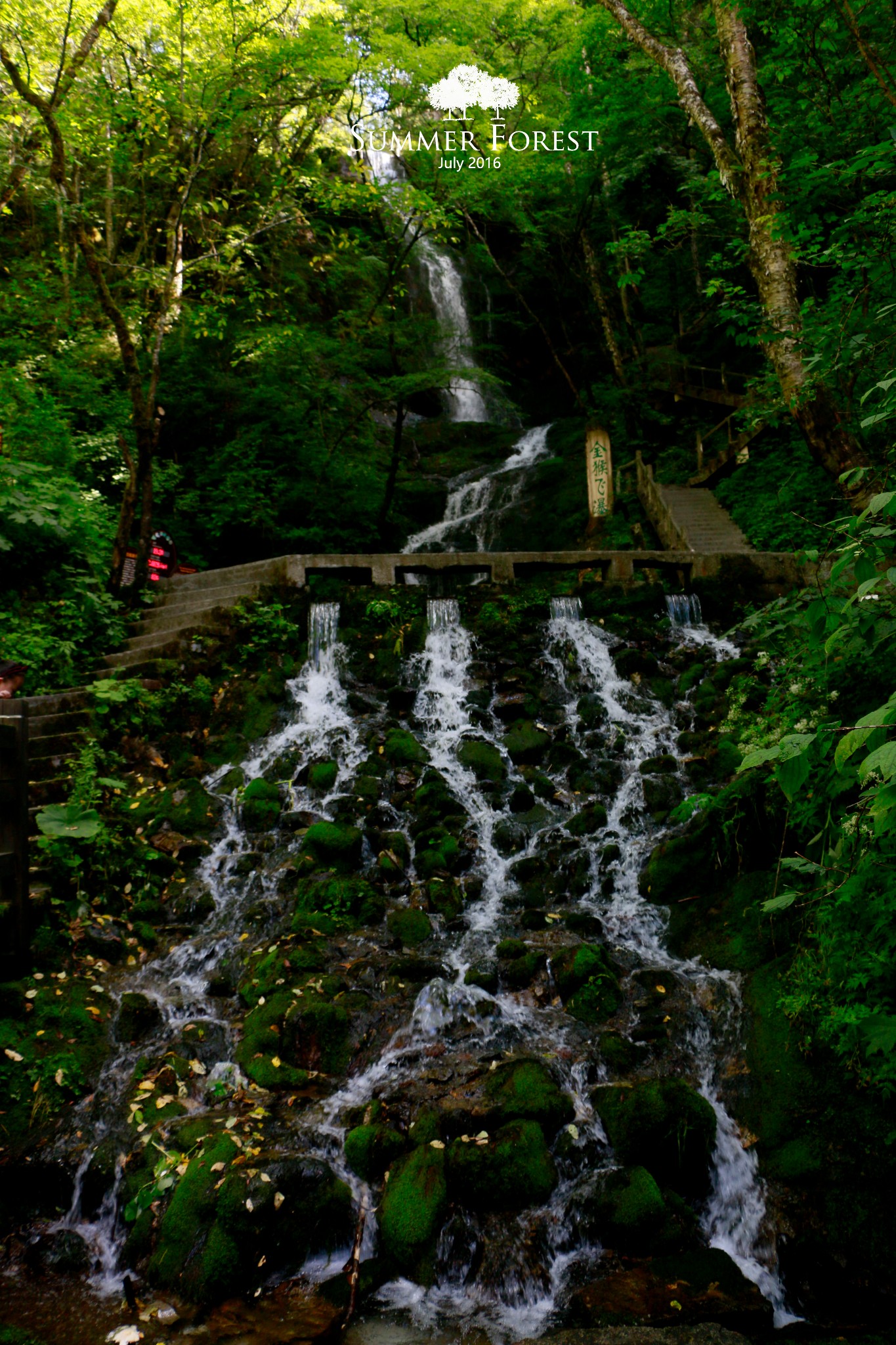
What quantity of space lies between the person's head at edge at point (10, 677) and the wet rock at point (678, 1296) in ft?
21.9

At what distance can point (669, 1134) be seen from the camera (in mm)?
4215

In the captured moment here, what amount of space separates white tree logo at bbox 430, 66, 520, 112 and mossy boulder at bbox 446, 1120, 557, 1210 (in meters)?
16.9

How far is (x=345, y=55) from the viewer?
12.1 meters

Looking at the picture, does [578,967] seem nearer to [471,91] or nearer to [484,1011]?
[484,1011]

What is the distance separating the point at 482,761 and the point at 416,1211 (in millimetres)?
5012

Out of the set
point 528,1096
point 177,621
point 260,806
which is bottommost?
point 528,1096

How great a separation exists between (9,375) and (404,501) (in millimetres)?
10292

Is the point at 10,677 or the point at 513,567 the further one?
the point at 513,567

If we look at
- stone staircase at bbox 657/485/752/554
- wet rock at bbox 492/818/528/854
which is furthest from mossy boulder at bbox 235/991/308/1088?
stone staircase at bbox 657/485/752/554

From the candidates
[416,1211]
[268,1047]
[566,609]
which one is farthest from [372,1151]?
[566,609]

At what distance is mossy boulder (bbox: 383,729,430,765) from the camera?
8.60m

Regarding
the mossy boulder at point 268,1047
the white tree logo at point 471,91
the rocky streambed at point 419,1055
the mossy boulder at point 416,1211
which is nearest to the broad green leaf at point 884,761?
the rocky streambed at point 419,1055

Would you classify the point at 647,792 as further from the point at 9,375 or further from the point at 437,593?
the point at 9,375

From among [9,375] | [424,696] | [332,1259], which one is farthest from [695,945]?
[9,375]
